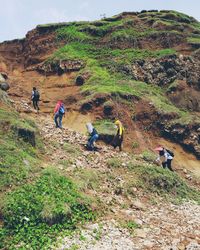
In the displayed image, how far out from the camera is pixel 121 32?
1487 inches

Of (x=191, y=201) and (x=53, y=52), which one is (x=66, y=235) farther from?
(x=53, y=52)

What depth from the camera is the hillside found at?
52.4ft

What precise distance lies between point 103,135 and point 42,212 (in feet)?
34.0

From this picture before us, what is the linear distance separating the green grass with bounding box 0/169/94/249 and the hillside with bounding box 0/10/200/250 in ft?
0.12

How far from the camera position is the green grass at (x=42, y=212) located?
14.7m

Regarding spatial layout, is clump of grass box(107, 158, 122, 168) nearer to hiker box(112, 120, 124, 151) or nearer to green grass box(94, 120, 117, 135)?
hiker box(112, 120, 124, 151)

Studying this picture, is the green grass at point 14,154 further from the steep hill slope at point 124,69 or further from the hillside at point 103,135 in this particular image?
the steep hill slope at point 124,69

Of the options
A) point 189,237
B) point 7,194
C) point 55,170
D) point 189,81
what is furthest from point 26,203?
point 189,81

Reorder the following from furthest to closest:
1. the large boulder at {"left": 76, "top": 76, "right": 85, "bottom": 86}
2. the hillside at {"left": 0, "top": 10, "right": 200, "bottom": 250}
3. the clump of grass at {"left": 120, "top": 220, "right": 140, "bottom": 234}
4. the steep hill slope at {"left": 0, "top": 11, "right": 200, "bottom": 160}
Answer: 1. the large boulder at {"left": 76, "top": 76, "right": 85, "bottom": 86}
2. the steep hill slope at {"left": 0, "top": 11, "right": 200, "bottom": 160}
3. the clump of grass at {"left": 120, "top": 220, "right": 140, "bottom": 234}
4. the hillside at {"left": 0, "top": 10, "right": 200, "bottom": 250}

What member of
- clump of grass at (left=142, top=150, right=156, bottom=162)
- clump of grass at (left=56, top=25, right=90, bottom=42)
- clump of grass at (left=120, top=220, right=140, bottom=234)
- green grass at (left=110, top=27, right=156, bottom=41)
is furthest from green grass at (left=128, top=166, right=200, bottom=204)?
clump of grass at (left=56, top=25, right=90, bottom=42)

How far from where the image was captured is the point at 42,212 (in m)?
15.7

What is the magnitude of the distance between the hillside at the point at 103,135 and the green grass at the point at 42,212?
0.04 meters

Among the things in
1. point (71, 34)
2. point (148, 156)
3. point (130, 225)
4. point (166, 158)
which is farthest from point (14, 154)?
point (71, 34)

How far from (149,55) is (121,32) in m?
3.91
